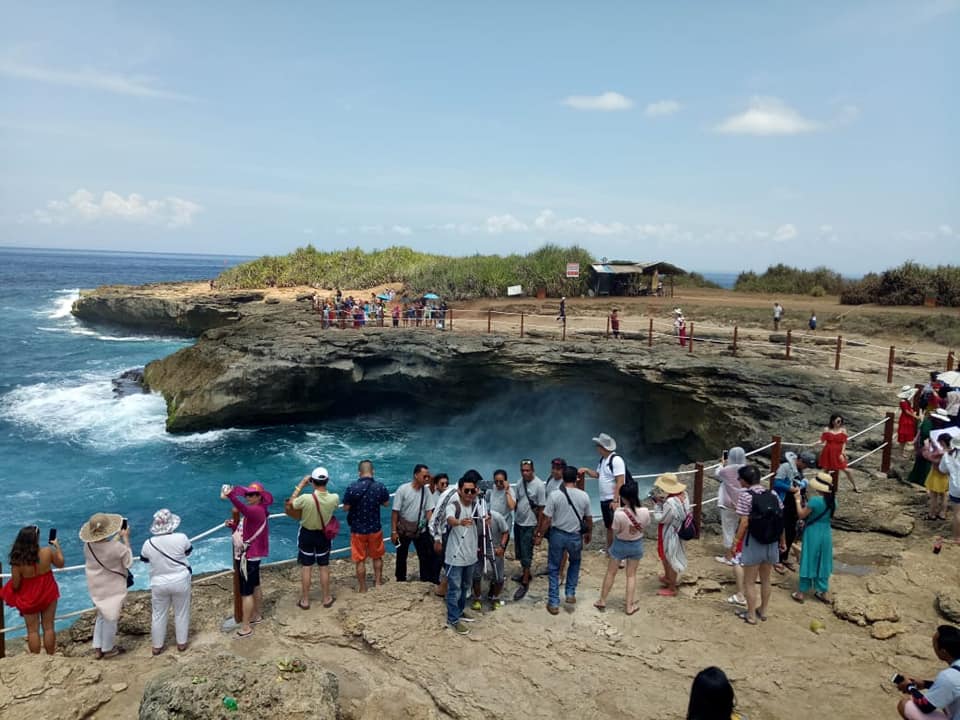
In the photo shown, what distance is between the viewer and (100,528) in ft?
19.7

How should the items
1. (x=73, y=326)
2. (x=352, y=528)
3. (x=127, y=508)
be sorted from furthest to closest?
(x=73, y=326) → (x=127, y=508) → (x=352, y=528)

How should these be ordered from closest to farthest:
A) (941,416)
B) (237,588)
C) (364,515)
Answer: (237,588)
(364,515)
(941,416)

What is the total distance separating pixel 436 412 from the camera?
82.8 feet

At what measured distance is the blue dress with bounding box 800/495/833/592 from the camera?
708cm

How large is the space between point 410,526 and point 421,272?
97.1 ft

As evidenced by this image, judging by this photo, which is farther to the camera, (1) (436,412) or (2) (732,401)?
(1) (436,412)

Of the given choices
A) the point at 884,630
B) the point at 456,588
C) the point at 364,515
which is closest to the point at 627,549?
the point at 456,588

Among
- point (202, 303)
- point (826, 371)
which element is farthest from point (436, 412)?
point (202, 303)

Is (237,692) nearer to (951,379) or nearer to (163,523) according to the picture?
(163,523)

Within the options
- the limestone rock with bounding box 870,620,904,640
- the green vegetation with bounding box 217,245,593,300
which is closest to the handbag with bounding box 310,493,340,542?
the limestone rock with bounding box 870,620,904,640

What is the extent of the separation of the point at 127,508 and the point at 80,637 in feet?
36.5

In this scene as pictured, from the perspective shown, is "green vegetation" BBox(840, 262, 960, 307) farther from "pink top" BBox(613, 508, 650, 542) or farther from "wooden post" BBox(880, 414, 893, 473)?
"pink top" BBox(613, 508, 650, 542)

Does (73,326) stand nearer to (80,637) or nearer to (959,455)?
(80,637)

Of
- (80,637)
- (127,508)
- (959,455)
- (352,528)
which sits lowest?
(127,508)
